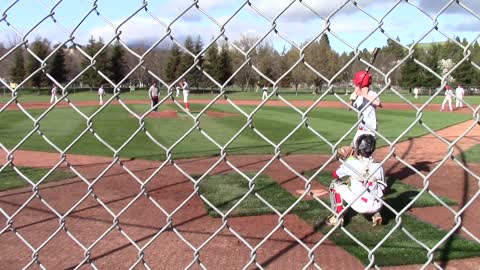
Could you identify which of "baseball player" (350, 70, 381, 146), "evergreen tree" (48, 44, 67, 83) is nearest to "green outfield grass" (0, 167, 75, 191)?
"evergreen tree" (48, 44, 67, 83)

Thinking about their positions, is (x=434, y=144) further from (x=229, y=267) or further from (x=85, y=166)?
(x=229, y=267)

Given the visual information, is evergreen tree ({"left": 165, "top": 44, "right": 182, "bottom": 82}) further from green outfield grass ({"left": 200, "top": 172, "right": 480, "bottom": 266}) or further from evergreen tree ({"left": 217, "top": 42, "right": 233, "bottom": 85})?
green outfield grass ({"left": 200, "top": 172, "right": 480, "bottom": 266})

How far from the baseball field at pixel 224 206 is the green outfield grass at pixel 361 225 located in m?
0.02

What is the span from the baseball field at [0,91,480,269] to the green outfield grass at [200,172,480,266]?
0.06 feet

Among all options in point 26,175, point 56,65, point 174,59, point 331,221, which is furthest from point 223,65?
point 331,221

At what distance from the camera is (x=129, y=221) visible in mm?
5914

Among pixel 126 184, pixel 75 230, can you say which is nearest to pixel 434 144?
pixel 126 184

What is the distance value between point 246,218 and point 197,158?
5049 millimetres

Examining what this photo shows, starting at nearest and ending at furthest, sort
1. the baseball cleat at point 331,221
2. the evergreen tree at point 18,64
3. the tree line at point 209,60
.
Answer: the tree line at point 209,60 → the baseball cleat at point 331,221 → the evergreen tree at point 18,64

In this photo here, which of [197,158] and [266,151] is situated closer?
[197,158]

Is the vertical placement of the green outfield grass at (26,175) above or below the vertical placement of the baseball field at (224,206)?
below

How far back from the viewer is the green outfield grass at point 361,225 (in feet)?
15.6

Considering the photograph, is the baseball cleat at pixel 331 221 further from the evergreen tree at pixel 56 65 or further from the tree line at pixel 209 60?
the evergreen tree at pixel 56 65

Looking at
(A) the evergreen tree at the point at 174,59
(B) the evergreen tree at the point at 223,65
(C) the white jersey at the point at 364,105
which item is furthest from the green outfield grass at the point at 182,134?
(C) the white jersey at the point at 364,105
